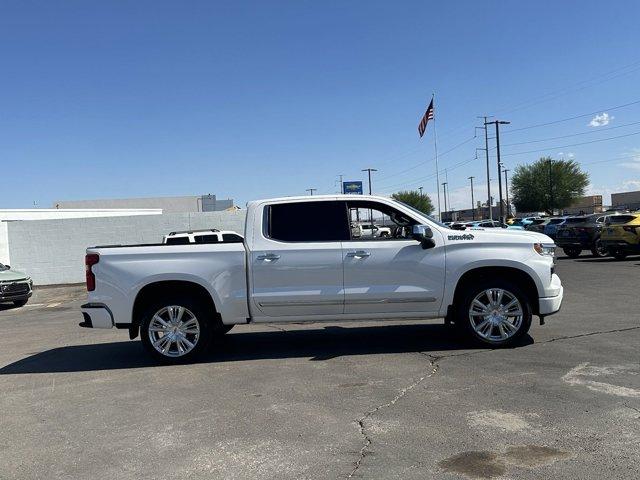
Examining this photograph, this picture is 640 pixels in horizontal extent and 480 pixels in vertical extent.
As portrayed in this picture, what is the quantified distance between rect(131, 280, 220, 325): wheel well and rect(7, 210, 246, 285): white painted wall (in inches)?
744

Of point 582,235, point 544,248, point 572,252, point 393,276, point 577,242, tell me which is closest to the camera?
point 393,276

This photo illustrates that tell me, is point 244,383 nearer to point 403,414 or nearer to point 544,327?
point 403,414

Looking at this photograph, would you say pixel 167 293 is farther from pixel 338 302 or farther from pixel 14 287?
pixel 14 287

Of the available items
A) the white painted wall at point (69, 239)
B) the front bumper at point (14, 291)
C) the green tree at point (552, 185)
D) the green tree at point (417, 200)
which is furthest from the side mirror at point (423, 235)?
the green tree at point (417, 200)

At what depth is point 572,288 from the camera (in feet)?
45.2

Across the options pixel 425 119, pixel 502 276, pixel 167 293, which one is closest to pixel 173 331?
pixel 167 293

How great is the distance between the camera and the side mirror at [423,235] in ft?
23.3

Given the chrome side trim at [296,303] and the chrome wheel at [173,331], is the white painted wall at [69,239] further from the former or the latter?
the chrome side trim at [296,303]

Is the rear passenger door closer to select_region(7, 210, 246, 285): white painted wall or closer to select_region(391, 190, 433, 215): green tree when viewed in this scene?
select_region(7, 210, 246, 285): white painted wall

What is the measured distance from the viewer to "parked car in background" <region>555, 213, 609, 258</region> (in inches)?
883

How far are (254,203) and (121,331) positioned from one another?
464cm

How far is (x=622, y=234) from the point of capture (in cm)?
2022

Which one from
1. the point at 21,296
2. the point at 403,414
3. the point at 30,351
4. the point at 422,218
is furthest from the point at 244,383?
the point at 21,296

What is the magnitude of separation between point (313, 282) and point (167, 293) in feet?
6.29
